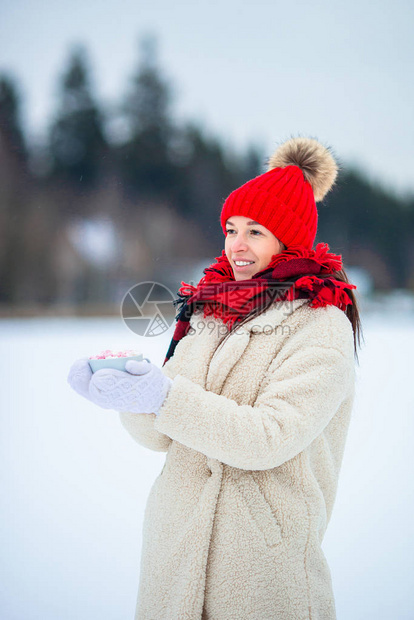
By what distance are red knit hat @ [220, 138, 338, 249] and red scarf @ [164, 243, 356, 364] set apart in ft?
0.18

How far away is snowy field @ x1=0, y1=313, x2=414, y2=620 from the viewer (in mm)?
1715

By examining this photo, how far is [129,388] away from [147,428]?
21 centimetres

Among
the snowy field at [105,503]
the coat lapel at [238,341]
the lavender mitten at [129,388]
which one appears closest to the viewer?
the lavender mitten at [129,388]

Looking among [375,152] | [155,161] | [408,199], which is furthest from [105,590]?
[408,199]

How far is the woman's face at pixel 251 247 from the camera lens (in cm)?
100

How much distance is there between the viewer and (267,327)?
88 centimetres

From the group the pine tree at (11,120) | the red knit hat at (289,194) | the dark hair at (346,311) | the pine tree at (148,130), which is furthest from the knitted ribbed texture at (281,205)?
the pine tree at (11,120)

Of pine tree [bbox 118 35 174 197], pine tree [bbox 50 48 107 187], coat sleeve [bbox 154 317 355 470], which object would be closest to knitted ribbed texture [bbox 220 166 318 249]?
coat sleeve [bbox 154 317 355 470]

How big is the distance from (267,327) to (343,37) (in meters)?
3.80

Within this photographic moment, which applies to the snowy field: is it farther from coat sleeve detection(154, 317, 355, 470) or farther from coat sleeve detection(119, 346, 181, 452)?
coat sleeve detection(154, 317, 355, 470)

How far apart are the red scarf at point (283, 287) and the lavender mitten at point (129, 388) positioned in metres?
0.26

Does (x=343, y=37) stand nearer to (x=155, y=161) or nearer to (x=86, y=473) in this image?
(x=155, y=161)

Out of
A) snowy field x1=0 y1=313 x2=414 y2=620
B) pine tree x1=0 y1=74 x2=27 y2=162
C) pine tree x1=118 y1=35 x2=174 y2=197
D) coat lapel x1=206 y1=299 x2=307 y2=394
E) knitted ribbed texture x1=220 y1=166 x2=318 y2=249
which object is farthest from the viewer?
pine tree x1=118 y1=35 x2=174 y2=197

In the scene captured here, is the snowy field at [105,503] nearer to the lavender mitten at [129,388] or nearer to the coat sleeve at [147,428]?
the coat sleeve at [147,428]
